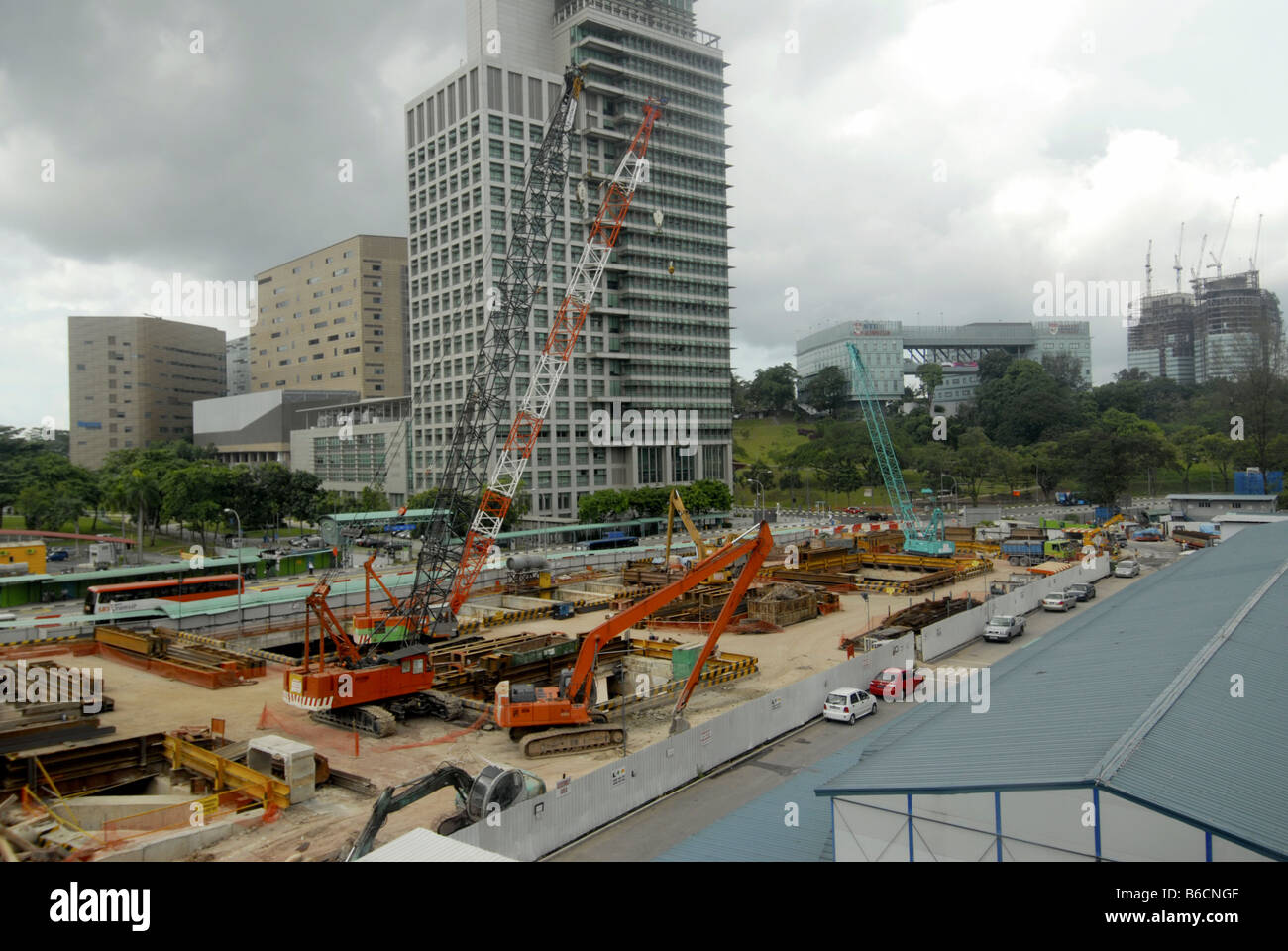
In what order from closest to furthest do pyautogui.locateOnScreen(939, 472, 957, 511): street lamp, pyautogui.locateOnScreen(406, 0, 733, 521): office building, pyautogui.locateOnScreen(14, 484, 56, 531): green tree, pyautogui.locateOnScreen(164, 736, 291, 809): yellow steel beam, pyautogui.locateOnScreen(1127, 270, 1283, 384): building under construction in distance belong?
pyautogui.locateOnScreen(164, 736, 291, 809): yellow steel beam < pyautogui.locateOnScreen(14, 484, 56, 531): green tree < pyautogui.locateOnScreen(406, 0, 733, 521): office building < pyautogui.locateOnScreen(939, 472, 957, 511): street lamp < pyautogui.locateOnScreen(1127, 270, 1283, 384): building under construction in distance

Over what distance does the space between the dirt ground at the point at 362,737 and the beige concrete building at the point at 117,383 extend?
352ft

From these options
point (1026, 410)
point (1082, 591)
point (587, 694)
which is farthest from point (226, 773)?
point (1026, 410)

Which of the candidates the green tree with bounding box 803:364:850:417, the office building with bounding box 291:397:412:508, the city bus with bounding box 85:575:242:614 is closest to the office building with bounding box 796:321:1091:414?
the green tree with bounding box 803:364:850:417

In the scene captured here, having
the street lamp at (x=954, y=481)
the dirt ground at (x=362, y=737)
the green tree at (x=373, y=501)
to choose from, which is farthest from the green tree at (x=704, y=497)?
the dirt ground at (x=362, y=737)

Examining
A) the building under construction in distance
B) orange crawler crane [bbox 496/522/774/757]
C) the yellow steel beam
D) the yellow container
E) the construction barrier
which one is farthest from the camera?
the building under construction in distance

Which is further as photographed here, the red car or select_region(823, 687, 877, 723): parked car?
the red car

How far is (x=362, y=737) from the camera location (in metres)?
20.5

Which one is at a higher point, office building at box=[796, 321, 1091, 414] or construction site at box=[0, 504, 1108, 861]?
office building at box=[796, 321, 1091, 414]

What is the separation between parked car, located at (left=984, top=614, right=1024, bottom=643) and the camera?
28.7 m

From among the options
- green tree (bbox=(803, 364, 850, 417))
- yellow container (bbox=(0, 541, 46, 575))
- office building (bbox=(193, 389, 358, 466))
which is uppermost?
green tree (bbox=(803, 364, 850, 417))

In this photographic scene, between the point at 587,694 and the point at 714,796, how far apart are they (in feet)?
18.4

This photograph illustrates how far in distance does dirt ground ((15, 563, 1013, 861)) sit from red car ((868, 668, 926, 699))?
3508mm

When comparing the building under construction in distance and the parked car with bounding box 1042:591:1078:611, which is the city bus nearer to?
the parked car with bounding box 1042:591:1078:611

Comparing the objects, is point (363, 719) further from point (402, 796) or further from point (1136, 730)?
point (1136, 730)
